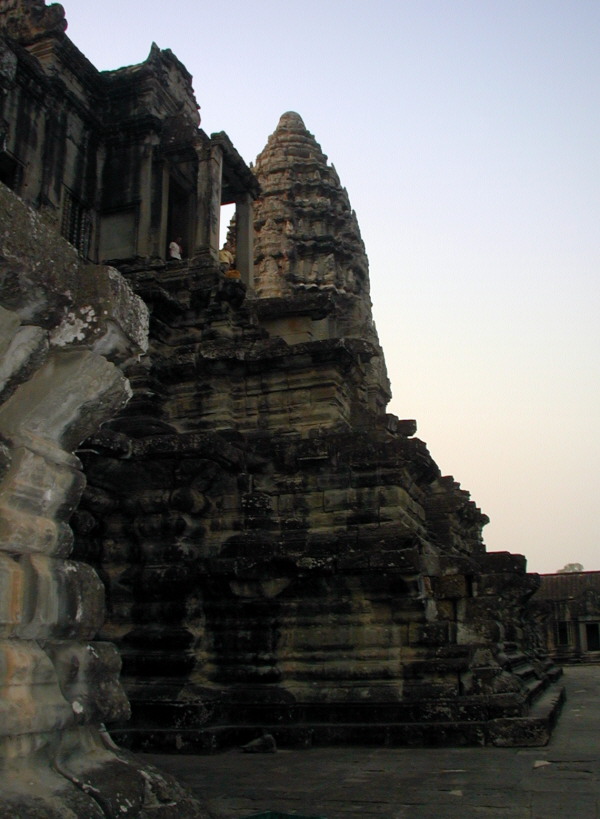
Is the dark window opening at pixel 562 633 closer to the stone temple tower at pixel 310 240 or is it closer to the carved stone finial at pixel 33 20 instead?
the stone temple tower at pixel 310 240

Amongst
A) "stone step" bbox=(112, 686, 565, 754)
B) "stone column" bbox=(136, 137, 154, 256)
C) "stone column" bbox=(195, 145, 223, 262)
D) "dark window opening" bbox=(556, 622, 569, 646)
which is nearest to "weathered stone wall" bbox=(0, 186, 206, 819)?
"stone step" bbox=(112, 686, 565, 754)

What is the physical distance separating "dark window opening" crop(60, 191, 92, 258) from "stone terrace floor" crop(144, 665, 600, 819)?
8.49m

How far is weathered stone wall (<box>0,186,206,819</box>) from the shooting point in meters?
3.09

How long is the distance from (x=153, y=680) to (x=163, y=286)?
576 cm

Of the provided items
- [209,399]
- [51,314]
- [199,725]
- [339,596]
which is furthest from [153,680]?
[51,314]

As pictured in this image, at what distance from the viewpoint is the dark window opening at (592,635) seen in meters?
37.2

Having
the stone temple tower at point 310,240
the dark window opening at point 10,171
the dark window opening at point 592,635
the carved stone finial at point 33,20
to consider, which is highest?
the stone temple tower at point 310,240

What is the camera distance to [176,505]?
30.1 ft

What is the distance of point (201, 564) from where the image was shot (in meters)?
8.87

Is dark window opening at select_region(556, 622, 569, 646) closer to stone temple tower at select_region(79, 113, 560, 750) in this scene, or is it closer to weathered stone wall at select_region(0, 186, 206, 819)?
stone temple tower at select_region(79, 113, 560, 750)

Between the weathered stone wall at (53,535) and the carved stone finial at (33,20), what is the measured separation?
11.2 metres

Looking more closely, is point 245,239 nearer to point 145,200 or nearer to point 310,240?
point 145,200

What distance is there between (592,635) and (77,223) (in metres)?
33.1

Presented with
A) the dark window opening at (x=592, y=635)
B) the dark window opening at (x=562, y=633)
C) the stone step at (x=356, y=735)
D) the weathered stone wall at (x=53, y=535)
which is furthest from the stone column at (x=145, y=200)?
the dark window opening at (x=592, y=635)
